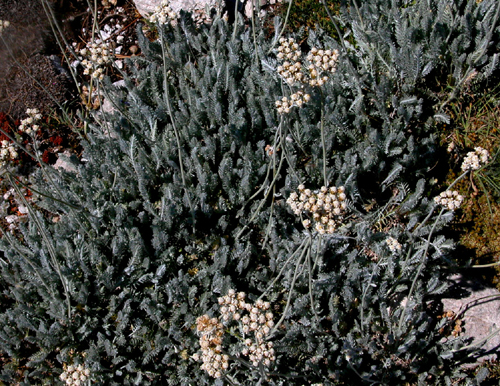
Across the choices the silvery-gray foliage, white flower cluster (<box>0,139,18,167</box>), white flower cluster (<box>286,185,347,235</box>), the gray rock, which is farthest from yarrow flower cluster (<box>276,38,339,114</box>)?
the gray rock

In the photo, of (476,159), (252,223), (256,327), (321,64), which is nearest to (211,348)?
(256,327)

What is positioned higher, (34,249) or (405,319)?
(34,249)

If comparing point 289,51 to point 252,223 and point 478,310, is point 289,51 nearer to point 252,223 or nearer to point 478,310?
point 252,223

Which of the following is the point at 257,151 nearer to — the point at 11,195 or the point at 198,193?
the point at 198,193

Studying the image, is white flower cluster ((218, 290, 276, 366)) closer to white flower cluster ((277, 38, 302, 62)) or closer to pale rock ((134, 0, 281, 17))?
white flower cluster ((277, 38, 302, 62))

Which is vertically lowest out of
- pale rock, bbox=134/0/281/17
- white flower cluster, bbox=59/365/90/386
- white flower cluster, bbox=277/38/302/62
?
white flower cluster, bbox=59/365/90/386

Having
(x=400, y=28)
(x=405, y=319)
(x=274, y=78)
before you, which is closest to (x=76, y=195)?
(x=274, y=78)
